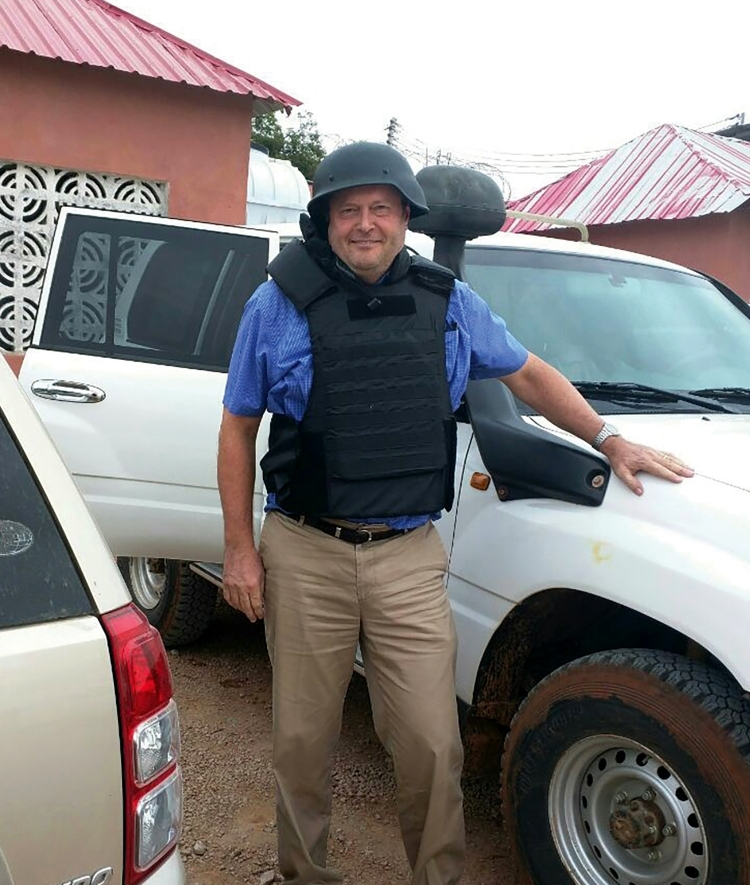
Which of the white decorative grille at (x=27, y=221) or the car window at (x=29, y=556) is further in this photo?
the white decorative grille at (x=27, y=221)

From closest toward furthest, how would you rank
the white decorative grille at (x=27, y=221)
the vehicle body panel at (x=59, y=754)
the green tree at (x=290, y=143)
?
the vehicle body panel at (x=59, y=754) → the white decorative grille at (x=27, y=221) → the green tree at (x=290, y=143)

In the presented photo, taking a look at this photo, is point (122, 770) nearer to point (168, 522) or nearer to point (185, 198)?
point (168, 522)

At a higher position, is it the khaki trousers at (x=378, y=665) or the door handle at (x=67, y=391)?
the door handle at (x=67, y=391)

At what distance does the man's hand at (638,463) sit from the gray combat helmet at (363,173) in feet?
2.46

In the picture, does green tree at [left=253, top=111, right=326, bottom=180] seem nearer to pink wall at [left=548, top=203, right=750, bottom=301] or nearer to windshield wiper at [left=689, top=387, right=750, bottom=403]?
pink wall at [left=548, top=203, right=750, bottom=301]

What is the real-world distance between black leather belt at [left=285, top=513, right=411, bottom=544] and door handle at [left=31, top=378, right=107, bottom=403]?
55.3 inches

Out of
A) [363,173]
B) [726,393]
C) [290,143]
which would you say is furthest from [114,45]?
[290,143]

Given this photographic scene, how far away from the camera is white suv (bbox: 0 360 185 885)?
126 centimetres

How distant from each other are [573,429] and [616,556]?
0.40 metres

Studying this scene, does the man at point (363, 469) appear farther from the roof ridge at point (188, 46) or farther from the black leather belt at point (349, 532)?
the roof ridge at point (188, 46)

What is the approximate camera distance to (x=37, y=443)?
1.45 m

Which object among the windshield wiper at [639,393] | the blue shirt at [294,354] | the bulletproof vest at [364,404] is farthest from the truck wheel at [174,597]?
the windshield wiper at [639,393]

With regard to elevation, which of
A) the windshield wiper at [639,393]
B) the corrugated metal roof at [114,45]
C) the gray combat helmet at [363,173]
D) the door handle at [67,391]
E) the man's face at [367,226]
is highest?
the corrugated metal roof at [114,45]

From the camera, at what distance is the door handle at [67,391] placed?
3.32m
